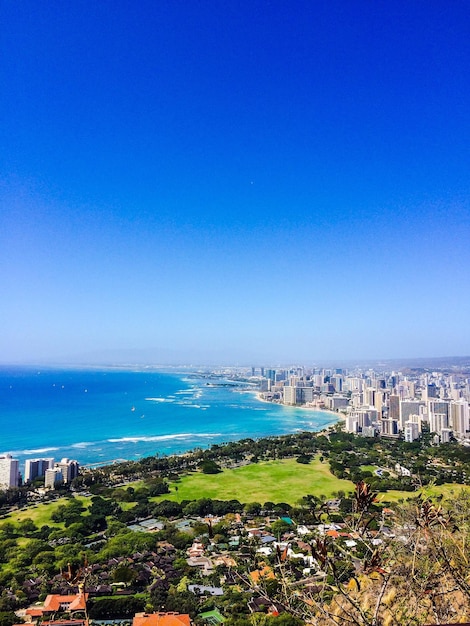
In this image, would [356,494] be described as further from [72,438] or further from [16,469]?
[72,438]

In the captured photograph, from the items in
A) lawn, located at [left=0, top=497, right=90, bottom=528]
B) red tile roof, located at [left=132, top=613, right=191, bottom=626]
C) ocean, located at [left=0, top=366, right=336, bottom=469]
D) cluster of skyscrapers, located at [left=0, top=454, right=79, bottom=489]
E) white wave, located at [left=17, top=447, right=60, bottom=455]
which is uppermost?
red tile roof, located at [left=132, top=613, right=191, bottom=626]

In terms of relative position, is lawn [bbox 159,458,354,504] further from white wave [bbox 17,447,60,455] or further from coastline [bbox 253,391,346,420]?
coastline [bbox 253,391,346,420]

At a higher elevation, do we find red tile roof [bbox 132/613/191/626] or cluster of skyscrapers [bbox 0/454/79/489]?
red tile roof [bbox 132/613/191/626]

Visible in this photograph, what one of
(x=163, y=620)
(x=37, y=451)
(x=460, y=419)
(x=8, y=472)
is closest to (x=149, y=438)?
(x=37, y=451)

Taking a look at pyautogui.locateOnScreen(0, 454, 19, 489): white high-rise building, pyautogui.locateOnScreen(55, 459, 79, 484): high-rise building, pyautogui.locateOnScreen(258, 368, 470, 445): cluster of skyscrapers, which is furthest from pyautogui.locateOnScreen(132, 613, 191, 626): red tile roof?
pyautogui.locateOnScreen(258, 368, 470, 445): cluster of skyscrapers

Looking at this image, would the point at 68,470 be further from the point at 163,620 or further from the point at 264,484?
the point at 163,620

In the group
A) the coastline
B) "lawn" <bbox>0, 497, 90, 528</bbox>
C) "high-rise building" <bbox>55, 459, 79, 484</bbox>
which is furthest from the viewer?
the coastline

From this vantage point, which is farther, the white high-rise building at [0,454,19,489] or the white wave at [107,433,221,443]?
the white wave at [107,433,221,443]

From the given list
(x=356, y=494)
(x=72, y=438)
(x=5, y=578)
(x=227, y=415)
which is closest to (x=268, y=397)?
(x=227, y=415)

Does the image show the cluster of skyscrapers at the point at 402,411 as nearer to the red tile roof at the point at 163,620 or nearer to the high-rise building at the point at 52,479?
the high-rise building at the point at 52,479
